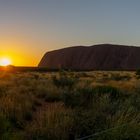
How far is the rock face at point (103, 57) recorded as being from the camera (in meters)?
167

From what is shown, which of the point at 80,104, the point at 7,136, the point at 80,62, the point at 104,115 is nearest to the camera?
the point at 7,136

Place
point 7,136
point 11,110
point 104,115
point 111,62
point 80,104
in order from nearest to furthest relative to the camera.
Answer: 1. point 7,136
2. point 104,115
3. point 11,110
4. point 80,104
5. point 111,62

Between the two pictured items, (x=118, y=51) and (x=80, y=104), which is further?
(x=118, y=51)


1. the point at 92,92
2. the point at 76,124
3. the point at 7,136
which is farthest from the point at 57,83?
the point at 7,136

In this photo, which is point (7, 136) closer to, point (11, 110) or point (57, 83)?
point (11, 110)

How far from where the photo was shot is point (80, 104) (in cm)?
1485

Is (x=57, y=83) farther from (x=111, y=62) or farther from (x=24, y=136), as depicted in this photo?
(x=111, y=62)

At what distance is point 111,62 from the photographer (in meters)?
169

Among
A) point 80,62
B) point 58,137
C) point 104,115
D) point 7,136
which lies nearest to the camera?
point 7,136

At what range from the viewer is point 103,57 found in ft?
577

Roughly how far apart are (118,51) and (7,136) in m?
169

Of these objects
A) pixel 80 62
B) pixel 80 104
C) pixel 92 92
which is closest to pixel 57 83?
pixel 92 92

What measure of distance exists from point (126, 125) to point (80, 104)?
4562mm

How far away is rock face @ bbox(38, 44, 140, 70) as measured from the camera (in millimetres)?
166812
